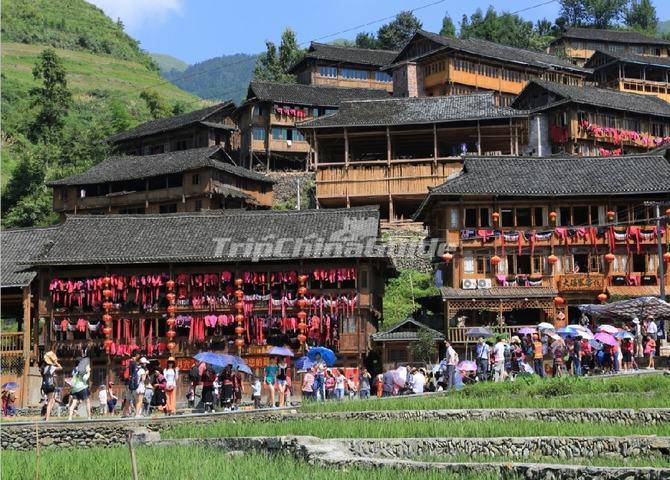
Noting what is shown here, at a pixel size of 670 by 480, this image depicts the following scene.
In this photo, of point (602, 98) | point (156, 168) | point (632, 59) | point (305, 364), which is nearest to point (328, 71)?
point (632, 59)

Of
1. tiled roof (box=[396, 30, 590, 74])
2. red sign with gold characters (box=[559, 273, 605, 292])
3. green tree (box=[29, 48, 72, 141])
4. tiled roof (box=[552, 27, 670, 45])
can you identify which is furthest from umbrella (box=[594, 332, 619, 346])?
tiled roof (box=[552, 27, 670, 45])

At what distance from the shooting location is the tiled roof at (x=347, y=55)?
83.3 metres

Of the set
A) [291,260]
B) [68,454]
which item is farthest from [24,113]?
[68,454]

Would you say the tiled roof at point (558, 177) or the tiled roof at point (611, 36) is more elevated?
the tiled roof at point (611, 36)

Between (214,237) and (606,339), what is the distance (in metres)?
18.3

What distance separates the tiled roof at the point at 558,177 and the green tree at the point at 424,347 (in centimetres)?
644

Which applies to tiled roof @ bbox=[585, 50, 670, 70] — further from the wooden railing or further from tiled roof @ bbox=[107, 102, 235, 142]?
the wooden railing

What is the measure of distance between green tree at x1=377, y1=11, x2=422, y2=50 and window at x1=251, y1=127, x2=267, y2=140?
31.1m

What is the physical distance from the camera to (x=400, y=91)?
245 feet

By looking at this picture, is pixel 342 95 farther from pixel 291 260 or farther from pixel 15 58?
pixel 15 58

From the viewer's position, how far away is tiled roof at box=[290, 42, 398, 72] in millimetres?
83312

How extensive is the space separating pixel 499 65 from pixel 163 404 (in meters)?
49.0

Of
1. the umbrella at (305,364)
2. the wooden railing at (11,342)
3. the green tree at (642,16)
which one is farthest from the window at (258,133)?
the green tree at (642,16)

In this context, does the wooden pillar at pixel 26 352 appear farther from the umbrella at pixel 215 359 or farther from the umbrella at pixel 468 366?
the umbrella at pixel 468 366
